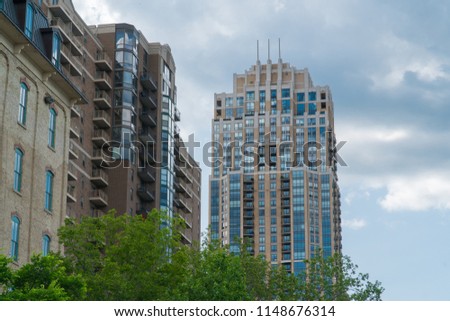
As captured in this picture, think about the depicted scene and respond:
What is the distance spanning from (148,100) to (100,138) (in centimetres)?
1050

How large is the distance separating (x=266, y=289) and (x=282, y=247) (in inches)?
5531

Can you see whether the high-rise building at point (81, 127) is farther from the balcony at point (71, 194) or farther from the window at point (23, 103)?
the balcony at point (71, 194)

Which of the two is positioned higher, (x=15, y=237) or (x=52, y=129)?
(x=52, y=129)

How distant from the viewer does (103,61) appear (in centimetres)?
9819

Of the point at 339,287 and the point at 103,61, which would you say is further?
the point at 103,61

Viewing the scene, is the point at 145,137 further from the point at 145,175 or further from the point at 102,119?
the point at 102,119

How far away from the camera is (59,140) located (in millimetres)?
49969

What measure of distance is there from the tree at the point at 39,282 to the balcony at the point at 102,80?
62607 millimetres

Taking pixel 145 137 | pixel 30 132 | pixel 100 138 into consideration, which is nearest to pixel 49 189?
pixel 30 132

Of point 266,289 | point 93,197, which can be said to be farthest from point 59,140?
point 93,197

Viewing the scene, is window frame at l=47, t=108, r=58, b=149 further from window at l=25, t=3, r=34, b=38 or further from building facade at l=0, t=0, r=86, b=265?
window at l=25, t=3, r=34, b=38

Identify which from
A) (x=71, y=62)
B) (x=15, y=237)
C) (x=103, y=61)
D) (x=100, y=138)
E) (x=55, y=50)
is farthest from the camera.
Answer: (x=103, y=61)

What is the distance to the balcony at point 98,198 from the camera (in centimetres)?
9475
